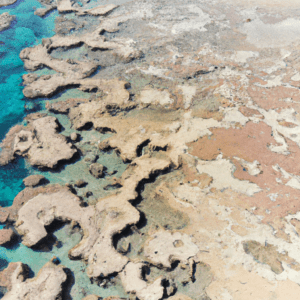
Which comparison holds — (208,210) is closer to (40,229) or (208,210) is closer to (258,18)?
(40,229)

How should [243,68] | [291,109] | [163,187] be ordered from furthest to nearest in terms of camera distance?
1. [243,68]
2. [291,109]
3. [163,187]

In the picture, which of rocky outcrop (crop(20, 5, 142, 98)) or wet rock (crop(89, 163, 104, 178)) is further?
rocky outcrop (crop(20, 5, 142, 98))

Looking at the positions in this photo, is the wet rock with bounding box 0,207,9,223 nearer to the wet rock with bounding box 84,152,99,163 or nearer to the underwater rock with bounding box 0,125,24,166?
the underwater rock with bounding box 0,125,24,166

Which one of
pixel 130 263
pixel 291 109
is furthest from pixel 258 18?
pixel 130 263

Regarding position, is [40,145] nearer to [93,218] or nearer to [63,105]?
[63,105]

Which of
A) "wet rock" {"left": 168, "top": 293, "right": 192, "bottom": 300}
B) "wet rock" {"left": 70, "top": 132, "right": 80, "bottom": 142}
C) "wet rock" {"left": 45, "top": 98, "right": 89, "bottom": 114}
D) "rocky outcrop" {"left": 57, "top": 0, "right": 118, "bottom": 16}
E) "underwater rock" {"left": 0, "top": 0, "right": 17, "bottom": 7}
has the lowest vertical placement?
"wet rock" {"left": 168, "top": 293, "right": 192, "bottom": 300}

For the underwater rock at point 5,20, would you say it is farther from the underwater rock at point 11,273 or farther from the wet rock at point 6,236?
the underwater rock at point 11,273

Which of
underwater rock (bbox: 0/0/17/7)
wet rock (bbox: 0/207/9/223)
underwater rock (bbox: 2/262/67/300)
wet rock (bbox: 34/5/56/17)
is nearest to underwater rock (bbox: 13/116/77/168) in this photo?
wet rock (bbox: 0/207/9/223)

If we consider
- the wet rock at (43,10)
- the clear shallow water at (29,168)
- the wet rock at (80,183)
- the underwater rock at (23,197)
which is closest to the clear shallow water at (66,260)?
the clear shallow water at (29,168)
